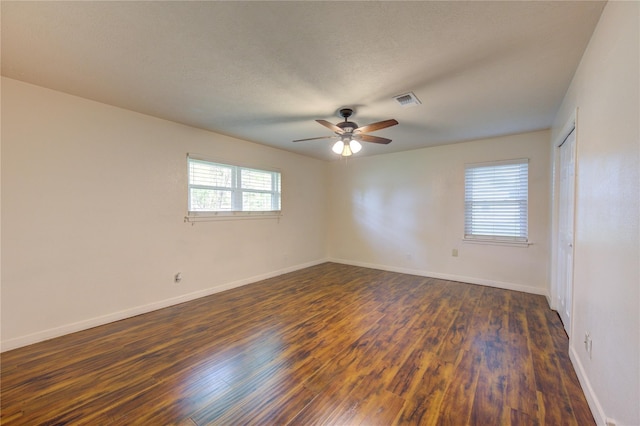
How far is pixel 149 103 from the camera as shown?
294 centimetres

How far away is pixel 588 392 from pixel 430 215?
3477 mm

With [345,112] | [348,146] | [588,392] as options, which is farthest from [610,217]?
[345,112]

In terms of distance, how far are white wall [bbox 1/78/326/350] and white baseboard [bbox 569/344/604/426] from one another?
4.18 m

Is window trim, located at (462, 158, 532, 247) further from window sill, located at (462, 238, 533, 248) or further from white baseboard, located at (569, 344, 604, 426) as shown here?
white baseboard, located at (569, 344, 604, 426)

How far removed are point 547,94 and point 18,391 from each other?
529cm

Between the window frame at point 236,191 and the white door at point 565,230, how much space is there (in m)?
4.25

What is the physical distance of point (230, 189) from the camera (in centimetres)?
434

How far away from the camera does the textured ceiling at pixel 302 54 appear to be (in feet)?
5.20

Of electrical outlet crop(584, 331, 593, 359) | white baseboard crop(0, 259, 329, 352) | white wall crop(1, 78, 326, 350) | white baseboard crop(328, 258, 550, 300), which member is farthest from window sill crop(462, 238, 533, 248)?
white wall crop(1, 78, 326, 350)

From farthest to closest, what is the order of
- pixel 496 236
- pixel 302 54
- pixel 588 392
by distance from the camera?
pixel 496 236, pixel 302 54, pixel 588 392

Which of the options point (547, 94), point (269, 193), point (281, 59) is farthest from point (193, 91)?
point (547, 94)

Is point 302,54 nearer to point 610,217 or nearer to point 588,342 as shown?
point 610,217

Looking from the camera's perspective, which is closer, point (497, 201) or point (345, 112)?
point (345, 112)

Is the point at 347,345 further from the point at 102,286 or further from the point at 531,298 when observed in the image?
the point at 531,298
